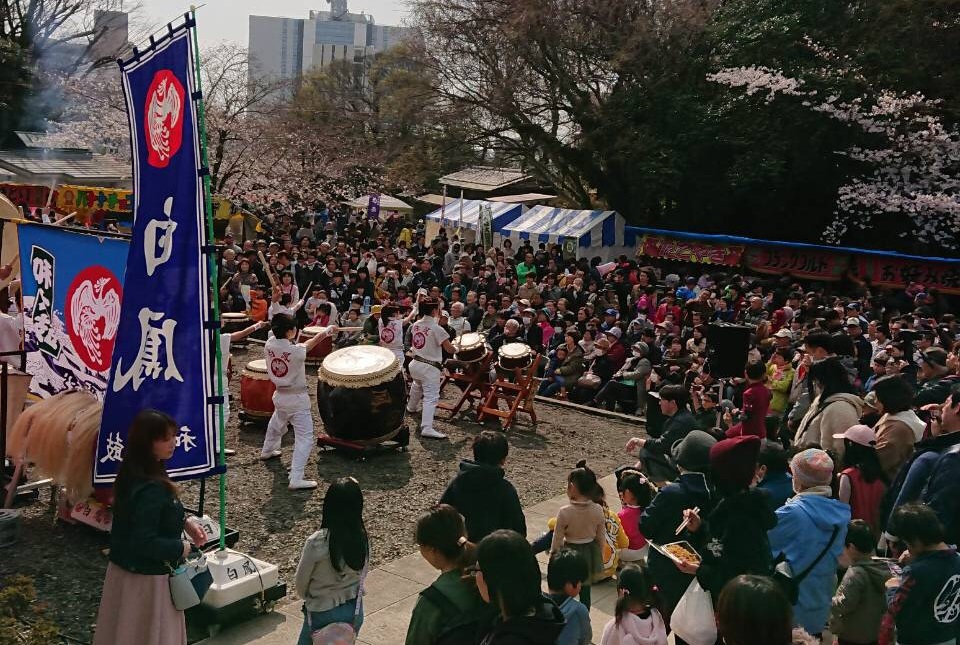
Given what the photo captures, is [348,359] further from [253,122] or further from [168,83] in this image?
[253,122]

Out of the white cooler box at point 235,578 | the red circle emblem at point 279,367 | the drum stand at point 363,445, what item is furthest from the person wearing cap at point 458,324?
the white cooler box at point 235,578

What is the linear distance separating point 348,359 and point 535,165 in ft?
56.9

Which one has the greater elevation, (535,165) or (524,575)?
(535,165)

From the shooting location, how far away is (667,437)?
6098 millimetres

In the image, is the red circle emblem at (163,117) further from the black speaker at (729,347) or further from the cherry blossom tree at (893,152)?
the cherry blossom tree at (893,152)

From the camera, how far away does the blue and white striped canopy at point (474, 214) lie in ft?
83.2

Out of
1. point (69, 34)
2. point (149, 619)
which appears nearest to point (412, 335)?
point (149, 619)

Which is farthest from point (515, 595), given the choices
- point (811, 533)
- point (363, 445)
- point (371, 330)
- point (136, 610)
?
point (371, 330)

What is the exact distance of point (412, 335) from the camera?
35.9ft

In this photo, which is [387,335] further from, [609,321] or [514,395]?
[609,321]

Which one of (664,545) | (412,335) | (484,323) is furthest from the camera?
(484,323)

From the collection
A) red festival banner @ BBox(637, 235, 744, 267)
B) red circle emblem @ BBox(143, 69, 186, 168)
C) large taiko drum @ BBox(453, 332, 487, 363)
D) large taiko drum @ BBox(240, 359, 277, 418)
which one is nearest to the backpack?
red circle emblem @ BBox(143, 69, 186, 168)

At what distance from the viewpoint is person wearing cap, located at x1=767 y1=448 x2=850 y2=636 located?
4.54m

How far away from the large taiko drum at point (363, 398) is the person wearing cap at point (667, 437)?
393 cm
